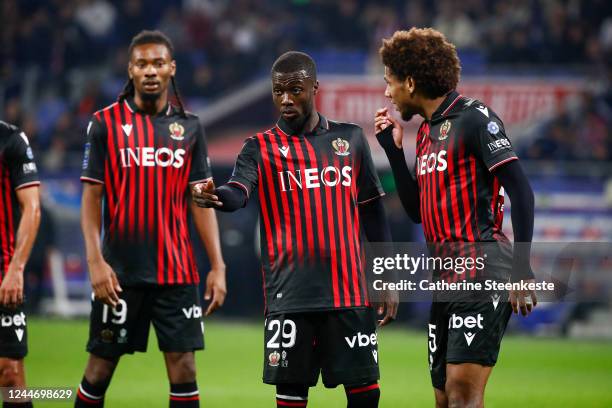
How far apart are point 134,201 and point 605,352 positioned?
8575mm

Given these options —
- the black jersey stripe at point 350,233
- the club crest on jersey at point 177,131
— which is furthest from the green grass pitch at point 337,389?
the black jersey stripe at point 350,233

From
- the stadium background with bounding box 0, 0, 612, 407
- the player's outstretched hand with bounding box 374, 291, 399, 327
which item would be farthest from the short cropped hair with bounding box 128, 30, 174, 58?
the stadium background with bounding box 0, 0, 612, 407

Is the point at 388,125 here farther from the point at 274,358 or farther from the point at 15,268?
the point at 15,268

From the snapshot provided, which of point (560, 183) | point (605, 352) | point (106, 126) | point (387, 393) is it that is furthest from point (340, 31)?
point (106, 126)

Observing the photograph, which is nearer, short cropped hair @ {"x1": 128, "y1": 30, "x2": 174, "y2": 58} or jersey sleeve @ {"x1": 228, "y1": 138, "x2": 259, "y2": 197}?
jersey sleeve @ {"x1": 228, "y1": 138, "x2": 259, "y2": 197}

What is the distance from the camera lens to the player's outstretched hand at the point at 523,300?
4750 millimetres

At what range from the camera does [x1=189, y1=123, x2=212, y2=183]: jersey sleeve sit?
20.6 ft

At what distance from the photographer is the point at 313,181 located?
5266mm

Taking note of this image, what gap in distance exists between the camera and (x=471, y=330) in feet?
16.2

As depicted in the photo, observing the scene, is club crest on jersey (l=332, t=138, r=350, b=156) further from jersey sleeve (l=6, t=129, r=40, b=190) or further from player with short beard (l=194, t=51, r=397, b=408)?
jersey sleeve (l=6, t=129, r=40, b=190)

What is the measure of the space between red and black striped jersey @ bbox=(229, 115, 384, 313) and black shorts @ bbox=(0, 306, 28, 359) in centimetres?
167

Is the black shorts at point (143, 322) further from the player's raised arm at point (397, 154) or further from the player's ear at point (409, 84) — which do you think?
the player's ear at point (409, 84)

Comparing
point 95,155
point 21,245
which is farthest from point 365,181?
point 21,245

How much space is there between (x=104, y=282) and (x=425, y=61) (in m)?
2.24
